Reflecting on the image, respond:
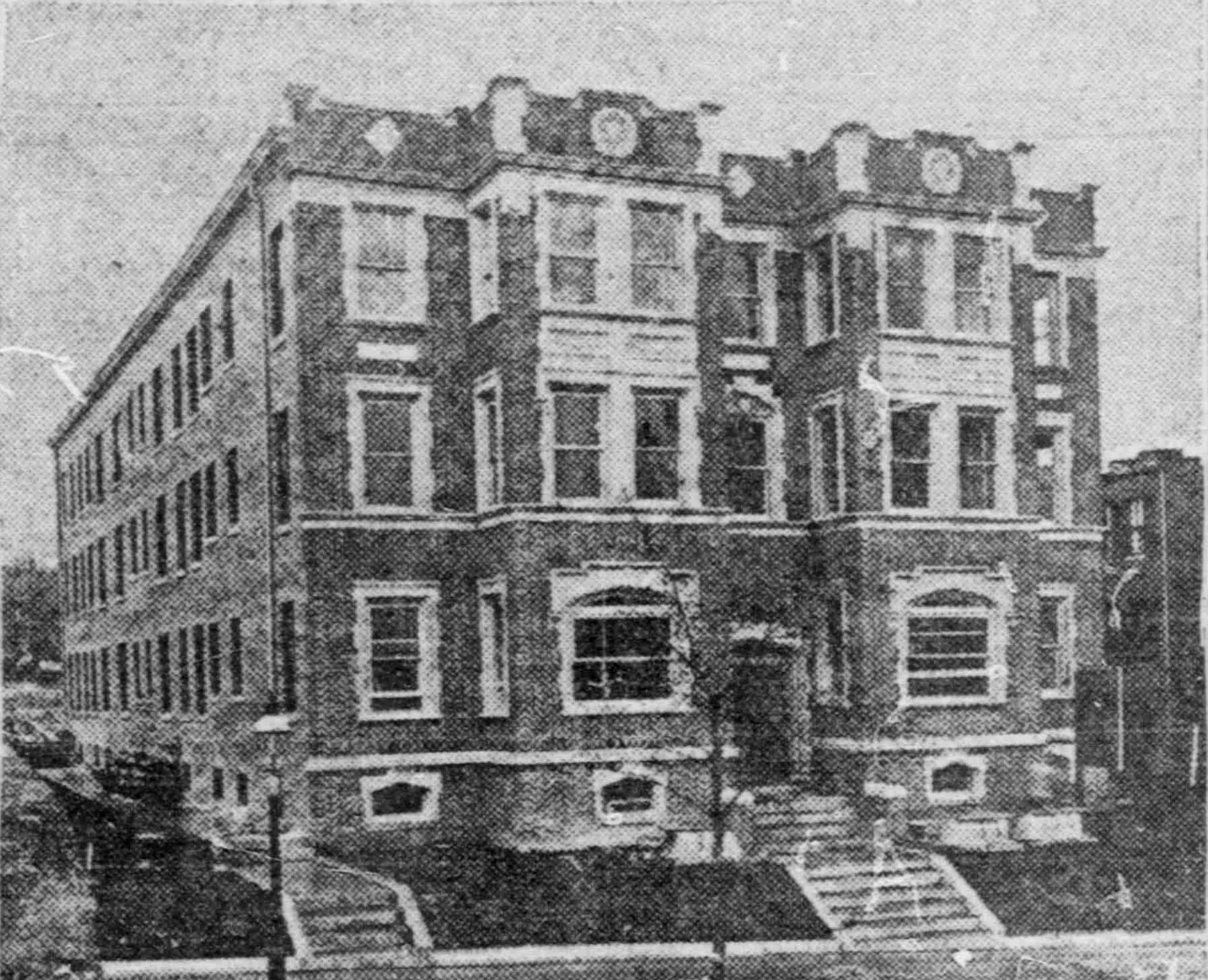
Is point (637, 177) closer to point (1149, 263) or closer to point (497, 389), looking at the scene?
point (497, 389)

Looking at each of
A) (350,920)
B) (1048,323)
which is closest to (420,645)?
(350,920)

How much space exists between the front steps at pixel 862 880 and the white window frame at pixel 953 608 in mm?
1509

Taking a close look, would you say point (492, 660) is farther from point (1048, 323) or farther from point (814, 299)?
point (1048, 323)

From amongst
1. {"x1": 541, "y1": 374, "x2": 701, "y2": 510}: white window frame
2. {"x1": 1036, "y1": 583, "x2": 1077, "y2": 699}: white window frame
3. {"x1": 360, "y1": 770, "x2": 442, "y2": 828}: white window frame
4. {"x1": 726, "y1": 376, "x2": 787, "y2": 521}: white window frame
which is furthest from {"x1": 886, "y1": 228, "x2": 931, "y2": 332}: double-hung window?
{"x1": 360, "y1": 770, "x2": 442, "y2": 828}: white window frame

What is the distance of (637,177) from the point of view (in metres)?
15.9

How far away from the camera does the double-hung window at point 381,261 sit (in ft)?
50.8

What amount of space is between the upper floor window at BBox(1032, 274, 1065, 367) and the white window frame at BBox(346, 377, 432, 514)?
5.76m

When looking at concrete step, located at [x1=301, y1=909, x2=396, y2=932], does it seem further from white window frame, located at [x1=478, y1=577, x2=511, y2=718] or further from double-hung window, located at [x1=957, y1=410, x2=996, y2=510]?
double-hung window, located at [x1=957, y1=410, x2=996, y2=510]

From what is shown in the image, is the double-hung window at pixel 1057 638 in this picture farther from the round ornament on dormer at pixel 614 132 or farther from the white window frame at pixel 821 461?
the round ornament on dormer at pixel 614 132

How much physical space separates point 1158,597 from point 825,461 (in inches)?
134

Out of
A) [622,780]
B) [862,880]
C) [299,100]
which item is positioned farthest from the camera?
[622,780]

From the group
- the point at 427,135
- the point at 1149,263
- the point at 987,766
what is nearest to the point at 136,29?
the point at 427,135

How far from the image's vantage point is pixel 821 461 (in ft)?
55.9

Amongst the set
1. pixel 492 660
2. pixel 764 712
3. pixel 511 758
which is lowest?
pixel 511 758
